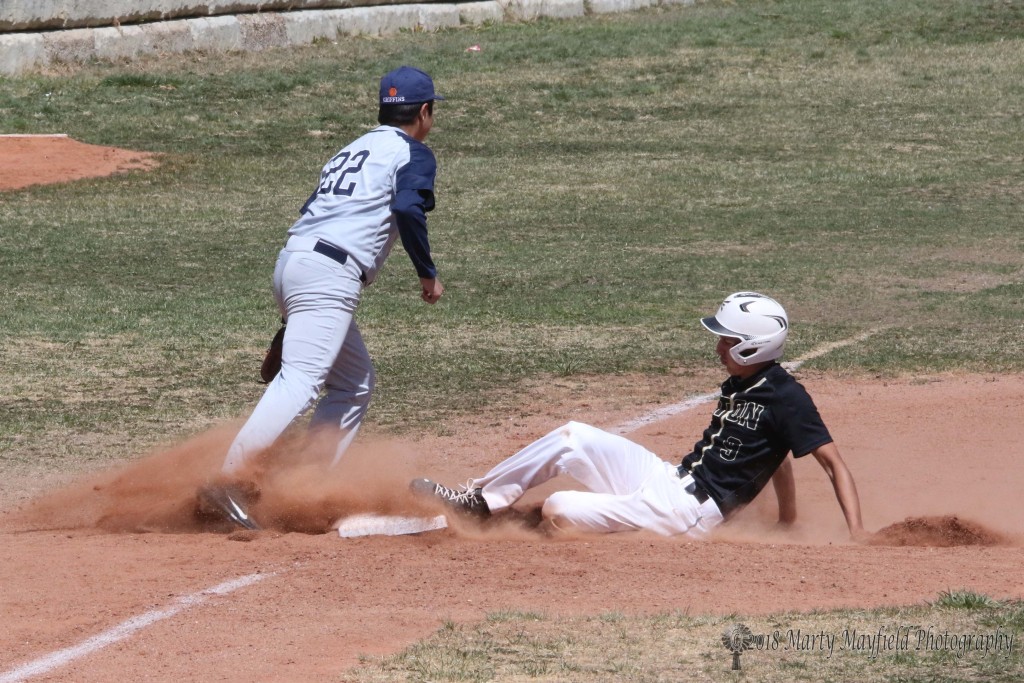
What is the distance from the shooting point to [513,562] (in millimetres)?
6285

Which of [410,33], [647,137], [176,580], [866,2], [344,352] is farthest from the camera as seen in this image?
[866,2]

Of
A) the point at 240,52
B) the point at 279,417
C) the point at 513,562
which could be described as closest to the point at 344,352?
the point at 279,417

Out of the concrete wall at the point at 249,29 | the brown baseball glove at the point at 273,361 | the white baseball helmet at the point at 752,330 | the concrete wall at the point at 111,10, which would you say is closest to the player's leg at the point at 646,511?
the white baseball helmet at the point at 752,330

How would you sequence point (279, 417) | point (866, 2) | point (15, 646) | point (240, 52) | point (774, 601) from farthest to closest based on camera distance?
point (866, 2) → point (240, 52) → point (279, 417) → point (774, 601) → point (15, 646)

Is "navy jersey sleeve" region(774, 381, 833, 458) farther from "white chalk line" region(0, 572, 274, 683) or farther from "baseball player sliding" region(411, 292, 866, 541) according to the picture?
"white chalk line" region(0, 572, 274, 683)

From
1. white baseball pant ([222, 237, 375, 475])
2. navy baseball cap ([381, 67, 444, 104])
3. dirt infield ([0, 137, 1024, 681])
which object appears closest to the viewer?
dirt infield ([0, 137, 1024, 681])

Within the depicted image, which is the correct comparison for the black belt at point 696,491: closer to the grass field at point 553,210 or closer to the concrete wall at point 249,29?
the grass field at point 553,210

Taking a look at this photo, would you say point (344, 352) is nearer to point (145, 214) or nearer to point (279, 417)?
point (279, 417)

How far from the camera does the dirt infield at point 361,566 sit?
212 inches

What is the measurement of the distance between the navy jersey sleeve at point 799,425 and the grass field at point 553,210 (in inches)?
50.8

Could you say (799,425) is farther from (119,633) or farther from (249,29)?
(249,29)

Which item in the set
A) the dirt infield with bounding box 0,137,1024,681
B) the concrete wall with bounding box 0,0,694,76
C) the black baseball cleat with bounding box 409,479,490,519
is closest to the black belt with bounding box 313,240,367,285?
the dirt infield with bounding box 0,137,1024,681

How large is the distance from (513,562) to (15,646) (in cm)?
204

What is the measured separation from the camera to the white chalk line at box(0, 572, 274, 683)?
5094mm
